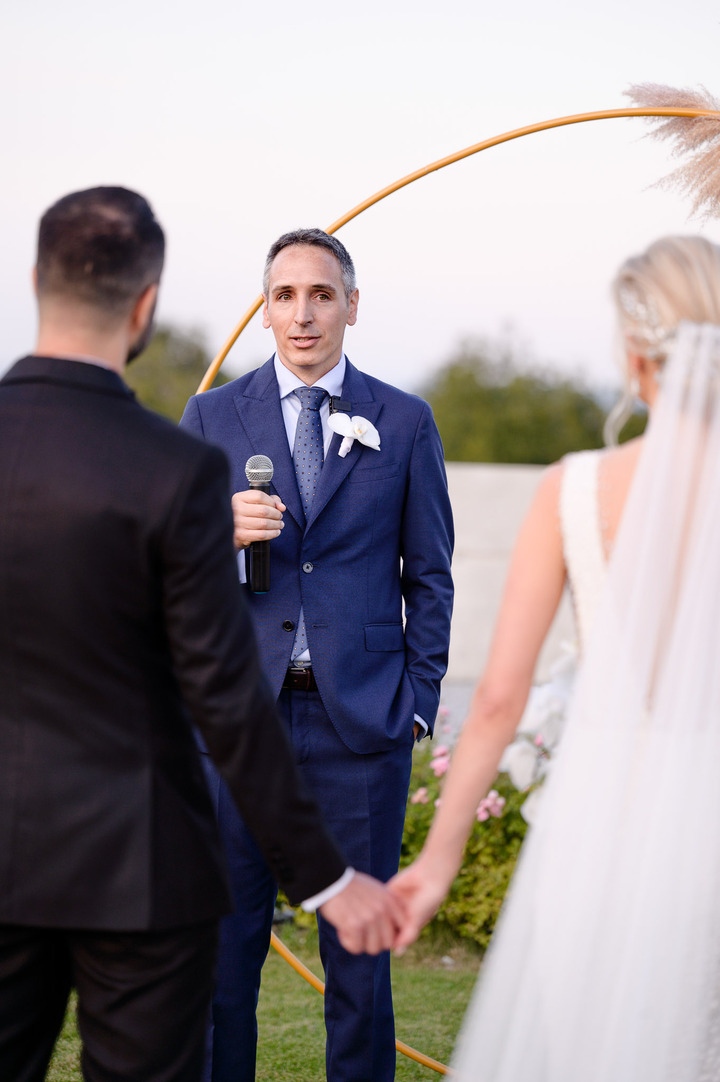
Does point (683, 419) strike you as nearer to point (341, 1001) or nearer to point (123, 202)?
point (123, 202)

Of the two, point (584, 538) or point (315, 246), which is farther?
point (315, 246)

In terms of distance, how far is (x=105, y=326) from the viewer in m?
2.09

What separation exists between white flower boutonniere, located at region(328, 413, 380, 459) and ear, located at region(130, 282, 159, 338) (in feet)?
4.97

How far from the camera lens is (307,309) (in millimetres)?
3768

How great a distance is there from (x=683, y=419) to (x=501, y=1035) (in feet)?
4.09

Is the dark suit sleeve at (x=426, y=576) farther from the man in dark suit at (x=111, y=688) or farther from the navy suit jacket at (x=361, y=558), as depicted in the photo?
the man in dark suit at (x=111, y=688)

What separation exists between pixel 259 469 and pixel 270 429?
29cm

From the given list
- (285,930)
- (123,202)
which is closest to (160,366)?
(285,930)

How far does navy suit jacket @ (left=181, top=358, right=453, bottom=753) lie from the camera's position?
3557 millimetres

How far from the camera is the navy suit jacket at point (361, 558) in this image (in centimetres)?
356

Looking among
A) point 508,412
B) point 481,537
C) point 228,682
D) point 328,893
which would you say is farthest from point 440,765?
point 508,412

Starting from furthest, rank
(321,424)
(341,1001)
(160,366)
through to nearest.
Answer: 1. (160,366)
2. (321,424)
3. (341,1001)

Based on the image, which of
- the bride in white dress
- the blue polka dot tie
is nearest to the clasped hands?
the bride in white dress

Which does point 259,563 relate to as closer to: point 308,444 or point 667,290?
point 308,444
